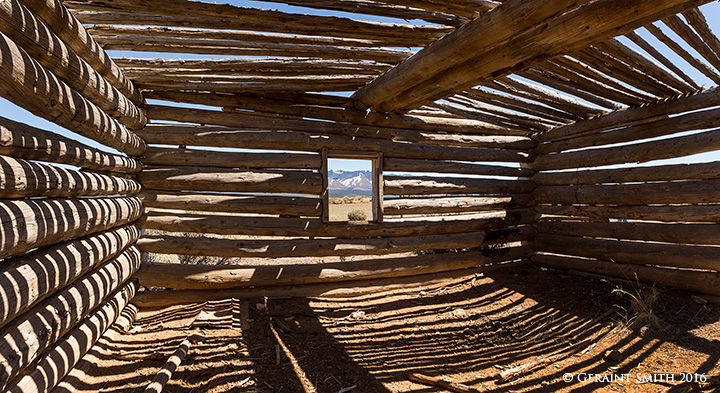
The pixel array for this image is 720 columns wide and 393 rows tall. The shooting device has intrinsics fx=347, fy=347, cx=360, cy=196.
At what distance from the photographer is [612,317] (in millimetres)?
4910

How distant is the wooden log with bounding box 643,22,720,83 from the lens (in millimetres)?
3715

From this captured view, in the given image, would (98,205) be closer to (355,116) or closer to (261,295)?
(261,295)

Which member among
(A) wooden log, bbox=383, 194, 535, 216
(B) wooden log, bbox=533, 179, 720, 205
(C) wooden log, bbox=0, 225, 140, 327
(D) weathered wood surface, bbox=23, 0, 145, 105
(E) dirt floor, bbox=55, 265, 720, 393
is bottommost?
(E) dirt floor, bbox=55, 265, 720, 393

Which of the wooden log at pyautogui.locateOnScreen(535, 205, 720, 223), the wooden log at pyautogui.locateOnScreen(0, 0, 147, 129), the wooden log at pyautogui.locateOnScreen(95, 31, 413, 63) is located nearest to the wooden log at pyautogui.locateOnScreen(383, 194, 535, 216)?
the wooden log at pyautogui.locateOnScreen(535, 205, 720, 223)

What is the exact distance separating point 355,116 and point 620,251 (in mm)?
5307

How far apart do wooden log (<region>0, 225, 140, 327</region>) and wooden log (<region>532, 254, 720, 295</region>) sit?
7.41 meters

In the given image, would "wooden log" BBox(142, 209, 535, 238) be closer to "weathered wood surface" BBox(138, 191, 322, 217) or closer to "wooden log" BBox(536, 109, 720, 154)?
"weathered wood surface" BBox(138, 191, 322, 217)

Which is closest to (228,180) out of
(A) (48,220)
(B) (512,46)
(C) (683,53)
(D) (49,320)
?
(A) (48,220)

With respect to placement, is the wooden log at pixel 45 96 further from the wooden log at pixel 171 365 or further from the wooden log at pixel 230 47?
the wooden log at pixel 171 365

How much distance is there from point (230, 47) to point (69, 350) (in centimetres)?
339

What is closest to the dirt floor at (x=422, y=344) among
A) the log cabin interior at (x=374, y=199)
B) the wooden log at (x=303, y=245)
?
the log cabin interior at (x=374, y=199)

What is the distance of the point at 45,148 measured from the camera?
8.77ft

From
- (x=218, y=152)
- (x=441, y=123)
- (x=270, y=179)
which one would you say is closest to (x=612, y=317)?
(x=441, y=123)

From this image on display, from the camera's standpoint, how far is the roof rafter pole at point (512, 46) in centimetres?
299
